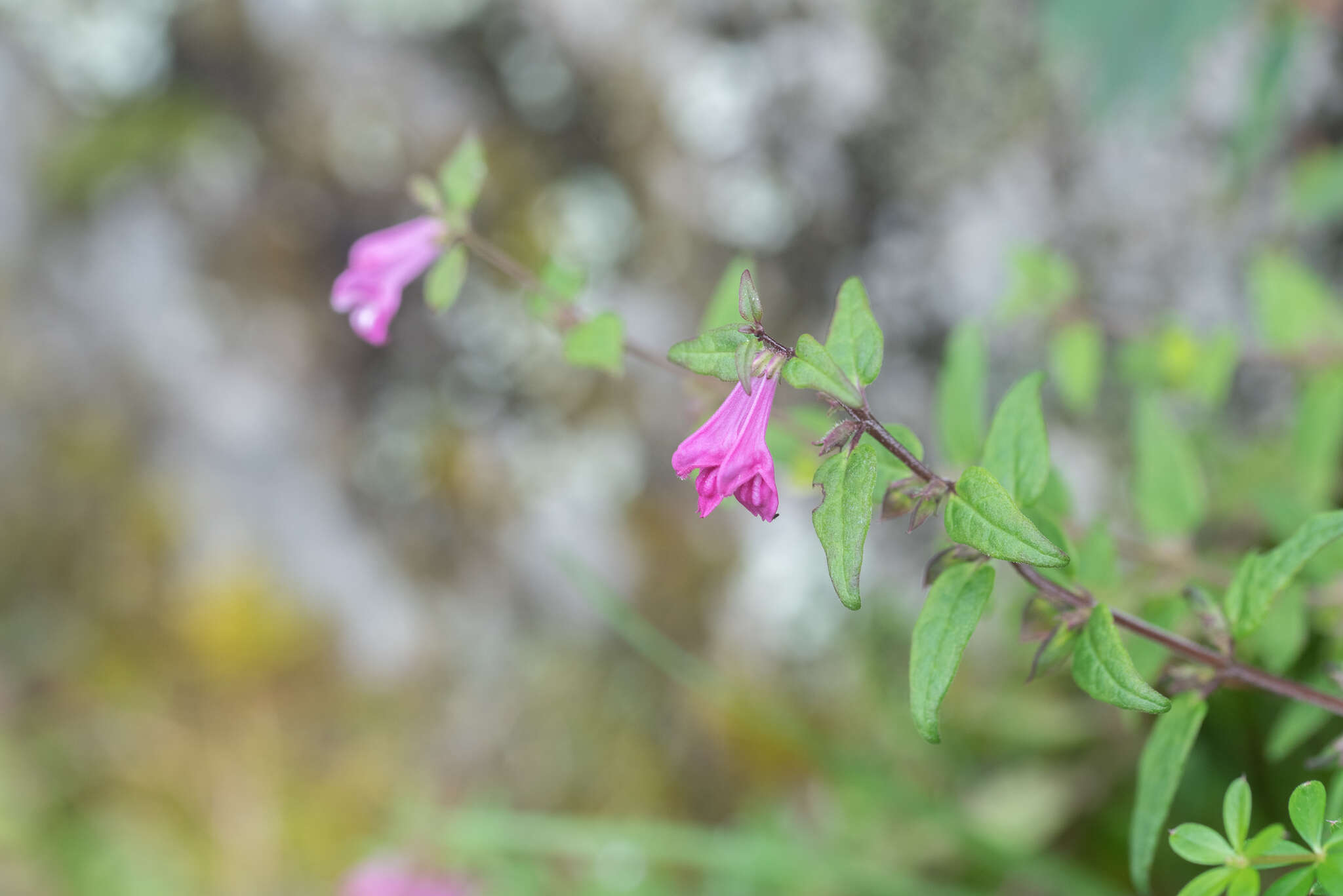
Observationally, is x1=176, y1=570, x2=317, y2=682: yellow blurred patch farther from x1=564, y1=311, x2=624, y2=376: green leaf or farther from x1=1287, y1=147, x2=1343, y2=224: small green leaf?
x1=1287, y1=147, x2=1343, y2=224: small green leaf

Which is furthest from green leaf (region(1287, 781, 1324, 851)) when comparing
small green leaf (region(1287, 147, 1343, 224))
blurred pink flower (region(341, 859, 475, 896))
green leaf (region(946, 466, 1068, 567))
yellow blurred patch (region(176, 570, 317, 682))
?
yellow blurred patch (region(176, 570, 317, 682))

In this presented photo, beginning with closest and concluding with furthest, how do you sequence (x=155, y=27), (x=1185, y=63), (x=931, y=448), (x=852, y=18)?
(x=1185, y=63)
(x=852, y=18)
(x=931, y=448)
(x=155, y=27)

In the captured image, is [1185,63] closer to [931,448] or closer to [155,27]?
[931,448]

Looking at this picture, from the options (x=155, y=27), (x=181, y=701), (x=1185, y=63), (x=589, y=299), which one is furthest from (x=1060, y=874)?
(x=155, y=27)

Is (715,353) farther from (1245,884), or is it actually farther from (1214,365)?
(1214,365)

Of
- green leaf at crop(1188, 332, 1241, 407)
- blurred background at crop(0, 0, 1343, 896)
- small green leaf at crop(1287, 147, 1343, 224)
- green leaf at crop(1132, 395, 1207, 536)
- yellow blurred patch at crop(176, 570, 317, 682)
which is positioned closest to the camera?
green leaf at crop(1132, 395, 1207, 536)

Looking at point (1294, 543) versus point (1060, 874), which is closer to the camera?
point (1294, 543)

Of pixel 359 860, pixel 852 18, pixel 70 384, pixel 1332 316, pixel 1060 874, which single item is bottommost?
pixel 1060 874
